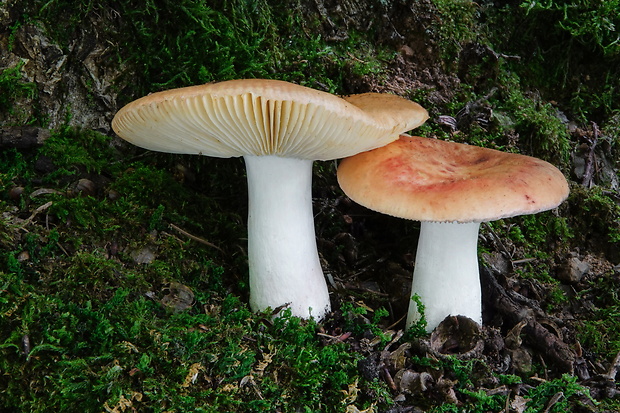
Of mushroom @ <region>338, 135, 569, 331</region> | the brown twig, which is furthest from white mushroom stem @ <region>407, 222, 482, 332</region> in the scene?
the brown twig

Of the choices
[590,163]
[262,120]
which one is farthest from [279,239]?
[590,163]

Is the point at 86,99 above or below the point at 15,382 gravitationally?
above

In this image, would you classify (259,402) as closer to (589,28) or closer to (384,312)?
(384,312)

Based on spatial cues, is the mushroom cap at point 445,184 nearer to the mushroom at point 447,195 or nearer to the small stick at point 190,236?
the mushroom at point 447,195

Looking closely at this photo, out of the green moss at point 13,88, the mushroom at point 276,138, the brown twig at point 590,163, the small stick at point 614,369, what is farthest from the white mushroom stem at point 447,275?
the green moss at point 13,88

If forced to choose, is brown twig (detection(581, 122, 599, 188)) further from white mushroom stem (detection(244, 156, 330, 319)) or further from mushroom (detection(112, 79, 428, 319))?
white mushroom stem (detection(244, 156, 330, 319))

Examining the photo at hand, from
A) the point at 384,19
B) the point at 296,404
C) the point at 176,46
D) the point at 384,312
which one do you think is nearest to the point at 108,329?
the point at 296,404
